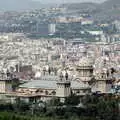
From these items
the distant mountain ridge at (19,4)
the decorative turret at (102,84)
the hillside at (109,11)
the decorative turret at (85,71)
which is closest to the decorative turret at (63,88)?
the decorative turret at (102,84)

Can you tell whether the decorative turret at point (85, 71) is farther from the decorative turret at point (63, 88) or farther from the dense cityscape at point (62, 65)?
the decorative turret at point (63, 88)

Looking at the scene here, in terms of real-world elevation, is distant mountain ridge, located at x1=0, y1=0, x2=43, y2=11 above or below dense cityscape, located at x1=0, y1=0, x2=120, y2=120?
above

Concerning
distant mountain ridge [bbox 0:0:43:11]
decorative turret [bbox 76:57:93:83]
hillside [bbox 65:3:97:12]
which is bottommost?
decorative turret [bbox 76:57:93:83]

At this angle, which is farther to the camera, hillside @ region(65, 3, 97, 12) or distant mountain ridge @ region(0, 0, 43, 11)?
distant mountain ridge @ region(0, 0, 43, 11)

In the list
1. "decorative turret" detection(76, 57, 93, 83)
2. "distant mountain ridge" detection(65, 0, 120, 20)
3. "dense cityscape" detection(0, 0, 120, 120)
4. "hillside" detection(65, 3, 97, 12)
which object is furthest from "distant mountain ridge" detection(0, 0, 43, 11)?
"decorative turret" detection(76, 57, 93, 83)

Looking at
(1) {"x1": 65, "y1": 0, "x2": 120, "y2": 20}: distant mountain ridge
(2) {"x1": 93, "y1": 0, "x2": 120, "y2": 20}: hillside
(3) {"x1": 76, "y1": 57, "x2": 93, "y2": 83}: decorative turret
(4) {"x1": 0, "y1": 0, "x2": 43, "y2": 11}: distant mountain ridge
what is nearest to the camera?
(3) {"x1": 76, "y1": 57, "x2": 93, "y2": 83}: decorative turret

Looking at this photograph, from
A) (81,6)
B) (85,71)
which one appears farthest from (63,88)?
(81,6)

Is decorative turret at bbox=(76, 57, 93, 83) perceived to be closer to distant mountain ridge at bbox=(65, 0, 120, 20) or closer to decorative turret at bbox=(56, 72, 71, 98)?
decorative turret at bbox=(56, 72, 71, 98)

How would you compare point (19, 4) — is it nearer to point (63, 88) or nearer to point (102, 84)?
point (102, 84)

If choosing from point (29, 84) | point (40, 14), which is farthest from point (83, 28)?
point (29, 84)

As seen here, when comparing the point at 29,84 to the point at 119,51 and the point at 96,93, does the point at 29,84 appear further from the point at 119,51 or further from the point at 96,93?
the point at 119,51
